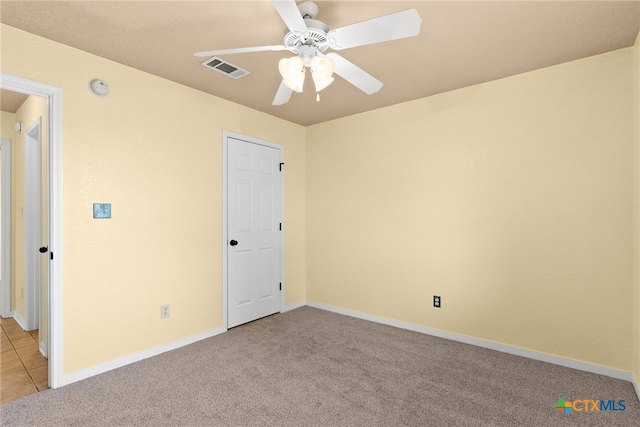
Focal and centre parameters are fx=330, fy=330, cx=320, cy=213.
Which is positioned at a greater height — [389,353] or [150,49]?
[150,49]

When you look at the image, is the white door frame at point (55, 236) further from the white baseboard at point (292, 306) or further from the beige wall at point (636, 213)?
the beige wall at point (636, 213)

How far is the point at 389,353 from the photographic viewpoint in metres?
2.92

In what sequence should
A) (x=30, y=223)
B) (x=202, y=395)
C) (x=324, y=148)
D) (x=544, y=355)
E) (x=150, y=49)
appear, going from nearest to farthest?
1. (x=202, y=395)
2. (x=150, y=49)
3. (x=544, y=355)
4. (x=30, y=223)
5. (x=324, y=148)

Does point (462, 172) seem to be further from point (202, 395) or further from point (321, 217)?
point (202, 395)

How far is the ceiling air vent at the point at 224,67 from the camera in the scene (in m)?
2.60

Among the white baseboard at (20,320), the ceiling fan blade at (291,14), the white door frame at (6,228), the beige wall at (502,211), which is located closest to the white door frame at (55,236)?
the white baseboard at (20,320)

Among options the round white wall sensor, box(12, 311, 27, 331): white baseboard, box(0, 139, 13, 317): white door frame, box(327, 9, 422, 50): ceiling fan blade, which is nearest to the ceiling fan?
box(327, 9, 422, 50): ceiling fan blade

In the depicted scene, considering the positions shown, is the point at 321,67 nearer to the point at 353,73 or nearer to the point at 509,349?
the point at 353,73

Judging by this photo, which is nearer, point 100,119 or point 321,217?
point 100,119

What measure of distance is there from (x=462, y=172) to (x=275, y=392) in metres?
2.52

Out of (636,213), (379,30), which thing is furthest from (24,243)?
(636,213)

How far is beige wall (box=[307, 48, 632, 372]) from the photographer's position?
251 cm

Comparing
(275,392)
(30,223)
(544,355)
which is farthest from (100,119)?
(544,355)

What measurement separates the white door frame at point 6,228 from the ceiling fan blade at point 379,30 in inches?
167
